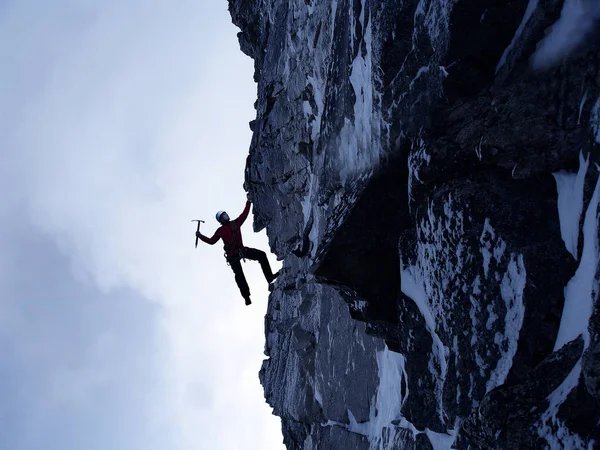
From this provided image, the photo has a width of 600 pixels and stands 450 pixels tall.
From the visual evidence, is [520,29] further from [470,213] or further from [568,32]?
[470,213]

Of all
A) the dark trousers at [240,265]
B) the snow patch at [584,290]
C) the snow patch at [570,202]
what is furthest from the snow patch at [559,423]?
the dark trousers at [240,265]

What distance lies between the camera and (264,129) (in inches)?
529

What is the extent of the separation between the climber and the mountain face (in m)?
5.65

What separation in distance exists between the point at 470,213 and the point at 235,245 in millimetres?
9495

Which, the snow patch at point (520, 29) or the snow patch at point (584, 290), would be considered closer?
the snow patch at point (584, 290)

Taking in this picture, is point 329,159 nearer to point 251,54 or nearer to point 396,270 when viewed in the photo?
point 396,270

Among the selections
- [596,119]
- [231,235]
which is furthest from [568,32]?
[231,235]

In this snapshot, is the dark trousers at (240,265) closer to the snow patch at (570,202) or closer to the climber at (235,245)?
the climber at (235,245)

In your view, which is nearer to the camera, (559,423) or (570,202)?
(559,423)

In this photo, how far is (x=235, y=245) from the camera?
1320cm

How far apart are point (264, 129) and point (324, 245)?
26.7ft

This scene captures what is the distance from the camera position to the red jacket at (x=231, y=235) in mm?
13039

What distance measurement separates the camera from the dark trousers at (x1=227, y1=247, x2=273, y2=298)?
13.3m

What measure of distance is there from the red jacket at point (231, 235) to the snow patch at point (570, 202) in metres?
9.87
